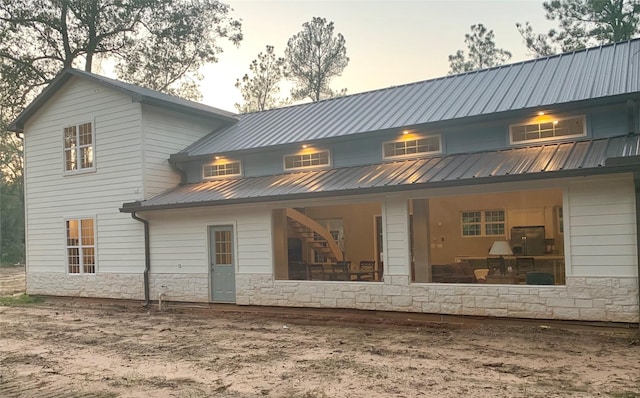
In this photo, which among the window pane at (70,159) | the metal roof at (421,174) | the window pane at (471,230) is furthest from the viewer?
the window pane at (471,230)

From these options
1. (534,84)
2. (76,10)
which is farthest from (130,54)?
(534,84)

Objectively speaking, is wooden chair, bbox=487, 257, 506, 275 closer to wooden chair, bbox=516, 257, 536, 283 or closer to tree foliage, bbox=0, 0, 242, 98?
wooden chair, bbox=516, 257, 536, 283

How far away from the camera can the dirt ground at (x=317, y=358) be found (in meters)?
5.86

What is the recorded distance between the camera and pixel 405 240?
991 cm

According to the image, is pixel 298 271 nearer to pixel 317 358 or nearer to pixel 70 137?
pixel 317 358

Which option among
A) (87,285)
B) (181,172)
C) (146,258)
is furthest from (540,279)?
(87,285)

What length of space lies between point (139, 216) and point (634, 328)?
35.3 ft

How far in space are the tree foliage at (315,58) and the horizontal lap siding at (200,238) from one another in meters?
19.5

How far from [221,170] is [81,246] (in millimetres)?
4449

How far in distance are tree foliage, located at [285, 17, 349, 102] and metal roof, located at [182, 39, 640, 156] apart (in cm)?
1570

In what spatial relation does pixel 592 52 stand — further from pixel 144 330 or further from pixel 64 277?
pixel 64 277

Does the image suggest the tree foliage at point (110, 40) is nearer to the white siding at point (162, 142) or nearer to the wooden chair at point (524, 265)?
the white siding at point (162, 142)

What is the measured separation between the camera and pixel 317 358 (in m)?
7.34

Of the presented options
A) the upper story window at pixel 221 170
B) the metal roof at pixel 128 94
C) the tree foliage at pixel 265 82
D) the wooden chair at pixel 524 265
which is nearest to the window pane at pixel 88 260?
the upper story window at pixel 221 170
